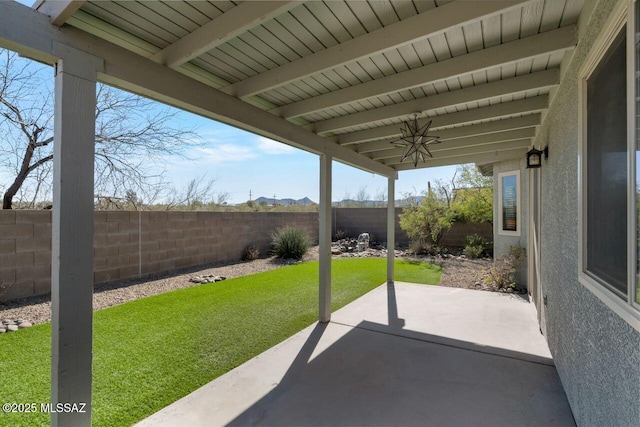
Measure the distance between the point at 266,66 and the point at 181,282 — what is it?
5496 millimetres

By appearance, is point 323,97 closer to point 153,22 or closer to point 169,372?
point 153,22

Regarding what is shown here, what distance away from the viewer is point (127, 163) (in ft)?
25.4

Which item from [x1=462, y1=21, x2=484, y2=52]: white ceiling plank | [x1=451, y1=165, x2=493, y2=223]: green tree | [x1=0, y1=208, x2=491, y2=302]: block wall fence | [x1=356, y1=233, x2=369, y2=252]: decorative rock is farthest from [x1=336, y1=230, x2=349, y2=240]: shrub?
→ [x1=462, y1=21, x2=484, y2=52]: white ceiling plank

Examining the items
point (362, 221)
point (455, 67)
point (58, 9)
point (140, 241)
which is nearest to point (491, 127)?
point (455, 67)

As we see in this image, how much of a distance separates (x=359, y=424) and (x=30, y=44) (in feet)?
11.3

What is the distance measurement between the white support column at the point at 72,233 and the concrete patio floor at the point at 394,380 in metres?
0.77

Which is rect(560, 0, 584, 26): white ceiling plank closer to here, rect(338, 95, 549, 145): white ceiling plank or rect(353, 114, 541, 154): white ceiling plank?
rect(338, 95, 549, 145): white ceiling plank

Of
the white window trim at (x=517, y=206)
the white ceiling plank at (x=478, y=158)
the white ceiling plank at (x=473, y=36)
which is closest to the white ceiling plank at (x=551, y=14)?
the white ceiling plank at (x=473, y=36)

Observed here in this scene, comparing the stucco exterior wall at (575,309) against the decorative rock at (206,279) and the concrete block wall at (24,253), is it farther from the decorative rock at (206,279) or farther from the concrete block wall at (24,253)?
the concrete block wall at (24,253)

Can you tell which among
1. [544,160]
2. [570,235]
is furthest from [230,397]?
[544,160]

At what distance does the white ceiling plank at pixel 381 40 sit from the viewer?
6.65ft

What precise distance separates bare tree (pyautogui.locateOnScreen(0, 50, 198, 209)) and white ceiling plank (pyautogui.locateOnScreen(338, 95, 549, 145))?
5.71 meters

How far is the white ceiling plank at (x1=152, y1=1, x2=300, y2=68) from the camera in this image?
1941mm

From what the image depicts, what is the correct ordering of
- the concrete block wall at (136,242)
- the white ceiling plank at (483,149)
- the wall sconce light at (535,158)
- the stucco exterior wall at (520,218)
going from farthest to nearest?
1. the stucco exterior wall at (520,218)
2. the white ceiling plank at (483,149)
3. the concrete block wall at (136,242)
4. the wall sconce light at (535,158)
